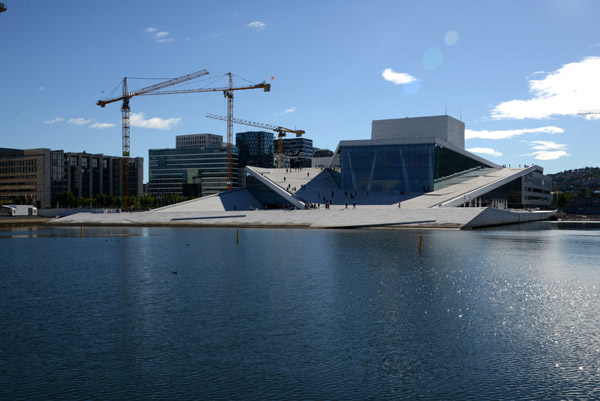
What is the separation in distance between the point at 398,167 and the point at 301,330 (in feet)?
280

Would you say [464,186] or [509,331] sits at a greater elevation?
[464,186]

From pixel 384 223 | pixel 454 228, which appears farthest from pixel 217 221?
pixel 454 228

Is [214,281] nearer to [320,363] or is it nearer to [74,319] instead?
[74,319]

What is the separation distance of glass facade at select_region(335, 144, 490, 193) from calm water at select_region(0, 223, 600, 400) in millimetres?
64798

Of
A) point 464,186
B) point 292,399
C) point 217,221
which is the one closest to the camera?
point 292,399

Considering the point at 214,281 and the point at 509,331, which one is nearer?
the point at 509,331

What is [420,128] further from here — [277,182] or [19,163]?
[19,163]

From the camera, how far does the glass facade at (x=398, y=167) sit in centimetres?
9781

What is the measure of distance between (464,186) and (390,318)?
84.9 metres

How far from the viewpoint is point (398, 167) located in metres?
99.7

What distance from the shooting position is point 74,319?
60.8 ft

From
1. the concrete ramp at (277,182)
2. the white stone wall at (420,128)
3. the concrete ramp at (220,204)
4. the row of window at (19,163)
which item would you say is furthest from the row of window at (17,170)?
the white stone wall at (420,128)

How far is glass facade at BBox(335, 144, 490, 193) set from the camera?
9781 cm

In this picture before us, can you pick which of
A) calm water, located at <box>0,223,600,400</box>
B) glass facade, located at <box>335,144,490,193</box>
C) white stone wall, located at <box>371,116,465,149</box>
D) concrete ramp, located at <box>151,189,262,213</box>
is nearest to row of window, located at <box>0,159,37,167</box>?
concrete ramp, located at <box>151,189,262,213</box>
